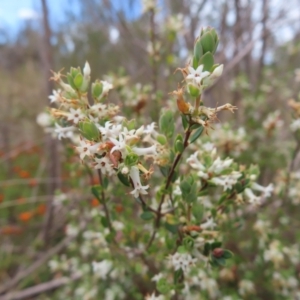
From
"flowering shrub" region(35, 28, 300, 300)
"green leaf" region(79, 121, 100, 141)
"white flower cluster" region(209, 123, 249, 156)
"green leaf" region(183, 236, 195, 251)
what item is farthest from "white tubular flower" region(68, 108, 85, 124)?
"white flower cluster" region(209, 123, 249, 156)

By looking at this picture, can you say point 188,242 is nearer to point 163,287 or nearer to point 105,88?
point 163,287

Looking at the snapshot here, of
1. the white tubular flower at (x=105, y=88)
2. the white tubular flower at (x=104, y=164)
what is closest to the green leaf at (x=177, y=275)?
the white tubular flower at (x=104, y=164)

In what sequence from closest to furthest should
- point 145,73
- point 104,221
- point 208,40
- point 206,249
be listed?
1. point 208,40
2. point 206,249
3. point 104,221
4. point 145,73

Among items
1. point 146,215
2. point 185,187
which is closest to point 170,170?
point 185,187

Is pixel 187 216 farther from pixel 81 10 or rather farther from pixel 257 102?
pixel 81 10

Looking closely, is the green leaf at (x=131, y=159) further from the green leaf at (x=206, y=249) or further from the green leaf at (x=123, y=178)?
the green leaf at (x=206, y=249)

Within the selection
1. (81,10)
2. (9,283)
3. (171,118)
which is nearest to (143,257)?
(171,118)

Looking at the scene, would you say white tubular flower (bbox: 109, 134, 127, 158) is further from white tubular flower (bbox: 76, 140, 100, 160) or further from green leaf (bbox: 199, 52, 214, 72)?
green leaf (bbox: 199, 52, 214, 72)
